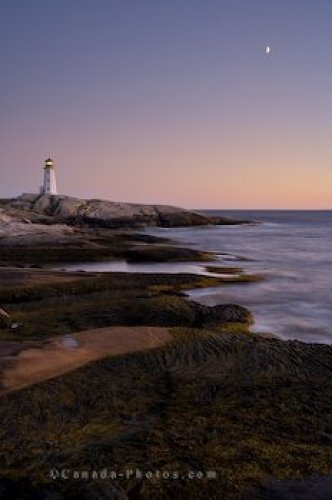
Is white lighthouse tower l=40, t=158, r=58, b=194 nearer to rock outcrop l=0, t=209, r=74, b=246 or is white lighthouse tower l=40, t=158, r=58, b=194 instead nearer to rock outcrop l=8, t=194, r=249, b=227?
rock outcrop l=8, t=194, r=249, b=227

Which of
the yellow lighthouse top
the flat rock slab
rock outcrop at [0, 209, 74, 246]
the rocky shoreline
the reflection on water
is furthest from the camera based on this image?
the yellow lighthouse top

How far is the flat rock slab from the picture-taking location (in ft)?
24.0

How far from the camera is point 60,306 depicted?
13.9m

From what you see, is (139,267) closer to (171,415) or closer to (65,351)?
(65,351)

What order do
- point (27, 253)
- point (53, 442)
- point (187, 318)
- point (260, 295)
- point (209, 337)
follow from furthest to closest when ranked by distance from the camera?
point (27, 253)
point (260, 295)
point (187, 318)
point (209, 337)
point (53, 442)

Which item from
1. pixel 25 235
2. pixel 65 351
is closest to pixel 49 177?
pixel 25 235

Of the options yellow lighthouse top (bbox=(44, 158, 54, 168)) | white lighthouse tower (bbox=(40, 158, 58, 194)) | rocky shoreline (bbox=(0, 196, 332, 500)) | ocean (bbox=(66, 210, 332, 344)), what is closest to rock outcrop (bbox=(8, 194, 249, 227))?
white lighthouse tower (bbox=(40, 158, 58, 194))

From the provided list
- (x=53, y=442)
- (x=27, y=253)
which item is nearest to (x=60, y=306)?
(x=53, y=442)

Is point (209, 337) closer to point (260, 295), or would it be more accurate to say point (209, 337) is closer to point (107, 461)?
point (107, 461)

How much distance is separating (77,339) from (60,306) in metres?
5.48

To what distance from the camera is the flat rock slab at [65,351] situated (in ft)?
24.0

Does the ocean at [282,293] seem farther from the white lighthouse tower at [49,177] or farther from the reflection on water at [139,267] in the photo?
the white lighthouse tower at [49,177]

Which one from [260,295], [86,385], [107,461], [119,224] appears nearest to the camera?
[107,461]

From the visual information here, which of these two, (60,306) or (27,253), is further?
(27,253)
